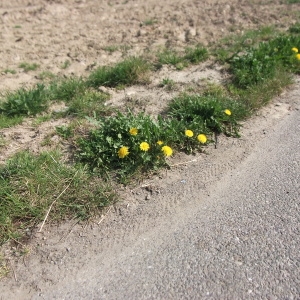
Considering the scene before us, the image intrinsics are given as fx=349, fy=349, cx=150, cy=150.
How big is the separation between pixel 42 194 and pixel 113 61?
2930 mm

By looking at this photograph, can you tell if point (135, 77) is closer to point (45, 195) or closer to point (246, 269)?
point (45, 195)

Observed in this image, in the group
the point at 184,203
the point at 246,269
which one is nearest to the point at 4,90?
the point at 184,203

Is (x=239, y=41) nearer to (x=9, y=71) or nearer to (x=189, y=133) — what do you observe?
(x=189, y=133)

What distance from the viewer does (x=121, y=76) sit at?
4.58 meters

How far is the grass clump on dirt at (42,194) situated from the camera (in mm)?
2754

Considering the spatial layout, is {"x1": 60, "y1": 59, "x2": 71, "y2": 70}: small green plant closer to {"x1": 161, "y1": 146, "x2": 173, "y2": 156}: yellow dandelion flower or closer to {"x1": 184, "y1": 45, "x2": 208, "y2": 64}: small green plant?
{"x1": 184, "y1": 45, "x2": 208, "y2": 64}: small green plant

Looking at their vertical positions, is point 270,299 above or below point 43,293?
above

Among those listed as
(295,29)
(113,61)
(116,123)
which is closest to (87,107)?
(116,123)

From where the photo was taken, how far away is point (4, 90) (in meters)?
4.50

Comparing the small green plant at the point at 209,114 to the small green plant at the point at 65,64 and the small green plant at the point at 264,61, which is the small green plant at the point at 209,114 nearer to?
the small green plant at the point at 264,61

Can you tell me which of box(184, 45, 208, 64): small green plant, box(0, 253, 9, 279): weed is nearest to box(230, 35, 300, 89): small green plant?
box(184, 45, 208, 64): small green plant

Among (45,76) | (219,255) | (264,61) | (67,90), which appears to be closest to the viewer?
(219,255)

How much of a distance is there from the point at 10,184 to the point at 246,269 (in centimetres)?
Result: 197

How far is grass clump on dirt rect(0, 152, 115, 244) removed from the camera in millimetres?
2754
